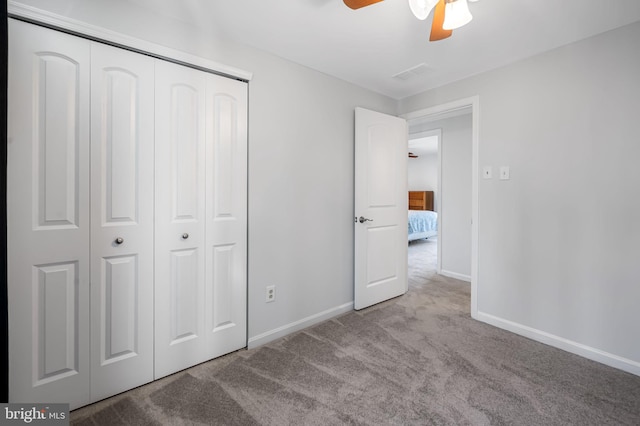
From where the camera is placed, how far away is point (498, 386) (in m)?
1.76

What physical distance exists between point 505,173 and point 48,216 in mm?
3127

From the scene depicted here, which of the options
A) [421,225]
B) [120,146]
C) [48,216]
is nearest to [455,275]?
[421,225]

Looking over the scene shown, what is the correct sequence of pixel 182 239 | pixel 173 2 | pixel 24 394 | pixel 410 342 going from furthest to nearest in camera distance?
1. pixel 410 342
2. pixel 182 239
3. pixel 173 2
4. pixel 24 394

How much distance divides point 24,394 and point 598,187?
356cm

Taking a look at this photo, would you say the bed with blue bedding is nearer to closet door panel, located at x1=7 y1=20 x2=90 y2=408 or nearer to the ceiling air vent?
the ceiling air vent

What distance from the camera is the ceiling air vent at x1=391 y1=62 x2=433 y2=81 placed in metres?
2.54

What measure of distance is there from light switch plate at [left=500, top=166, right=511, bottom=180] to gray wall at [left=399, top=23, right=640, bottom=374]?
0.04 metres

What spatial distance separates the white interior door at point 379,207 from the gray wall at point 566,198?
807mm

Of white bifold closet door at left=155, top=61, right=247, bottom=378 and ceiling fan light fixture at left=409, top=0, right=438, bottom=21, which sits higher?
ceiling fan light fixture at left=409, top=0, right=438, bottom=21

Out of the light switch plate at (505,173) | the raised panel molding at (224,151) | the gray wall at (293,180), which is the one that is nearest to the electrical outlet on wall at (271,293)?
the gray wall at (293,180)

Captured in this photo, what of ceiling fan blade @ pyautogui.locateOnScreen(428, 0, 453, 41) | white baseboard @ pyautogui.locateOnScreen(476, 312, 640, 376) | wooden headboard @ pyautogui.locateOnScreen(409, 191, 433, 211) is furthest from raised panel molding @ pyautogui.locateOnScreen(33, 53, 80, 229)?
wooden headboard @ pyautogui.locateOnScreen(409, 191, 433, 211)

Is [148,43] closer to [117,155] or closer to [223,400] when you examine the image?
[117,155]

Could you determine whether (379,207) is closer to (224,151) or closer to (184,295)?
(224,151)

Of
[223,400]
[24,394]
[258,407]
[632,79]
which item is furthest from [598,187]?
[24,394]
